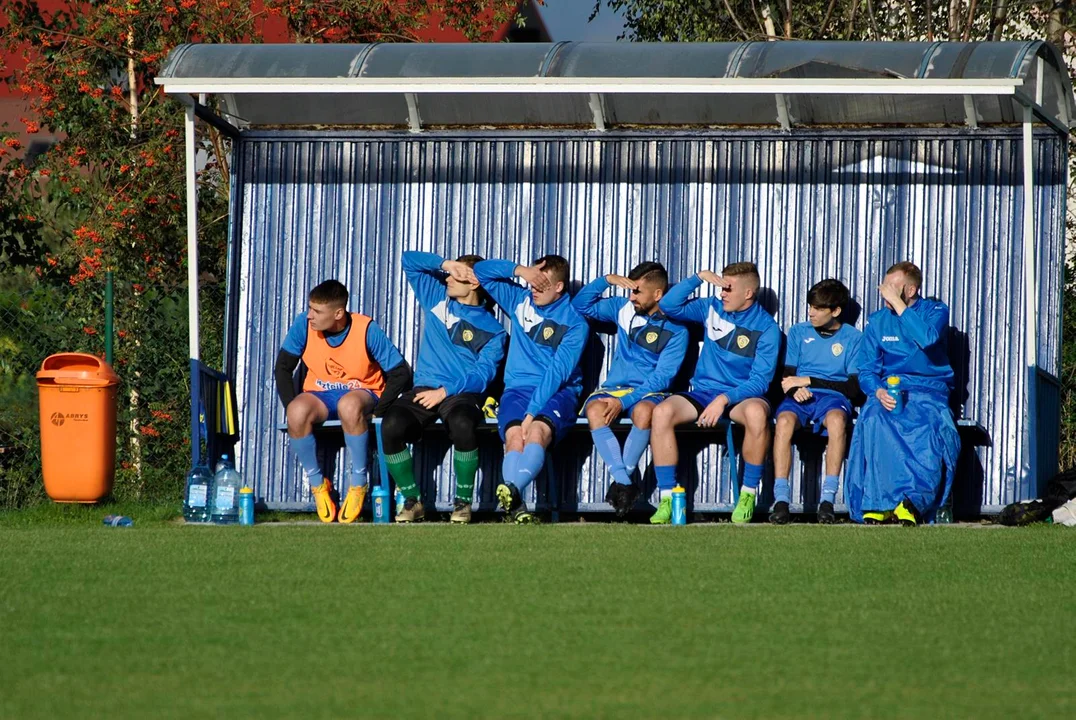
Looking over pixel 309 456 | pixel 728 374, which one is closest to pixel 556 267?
pixel 728 374

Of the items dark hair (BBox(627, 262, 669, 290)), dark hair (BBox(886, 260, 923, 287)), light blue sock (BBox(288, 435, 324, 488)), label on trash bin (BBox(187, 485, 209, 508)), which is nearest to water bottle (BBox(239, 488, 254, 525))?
label on trash bin (BBox(187, 485, 209, 508))

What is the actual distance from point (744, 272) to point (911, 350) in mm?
1182

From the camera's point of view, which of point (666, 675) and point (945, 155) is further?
point (945, 155)

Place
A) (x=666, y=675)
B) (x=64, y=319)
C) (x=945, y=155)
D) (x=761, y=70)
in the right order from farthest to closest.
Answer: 1. (x=64, y=319)
2. (x=945, y=155)
3. (x=761, y=70)
4. (x=666, y=675)

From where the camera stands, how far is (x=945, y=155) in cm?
1102

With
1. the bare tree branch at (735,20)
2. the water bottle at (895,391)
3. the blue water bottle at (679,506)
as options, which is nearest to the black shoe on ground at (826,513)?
the water bottle at (895,391)

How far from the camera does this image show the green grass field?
4836 millimetres

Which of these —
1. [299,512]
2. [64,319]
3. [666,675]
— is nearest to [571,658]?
[666,675]

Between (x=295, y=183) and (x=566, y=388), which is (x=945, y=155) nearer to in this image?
(x=566, y=388)

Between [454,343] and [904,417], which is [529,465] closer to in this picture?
[454,343]

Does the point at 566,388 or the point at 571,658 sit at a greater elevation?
the point at 566,388

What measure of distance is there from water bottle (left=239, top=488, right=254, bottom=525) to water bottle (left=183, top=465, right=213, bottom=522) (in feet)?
0.84

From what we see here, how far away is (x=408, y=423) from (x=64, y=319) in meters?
3.40

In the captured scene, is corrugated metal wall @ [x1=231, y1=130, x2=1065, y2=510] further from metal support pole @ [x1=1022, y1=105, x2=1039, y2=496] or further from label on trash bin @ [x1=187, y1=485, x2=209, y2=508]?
label on trash bin @ [x1=187, y1=485, x2=209, y2=508]
